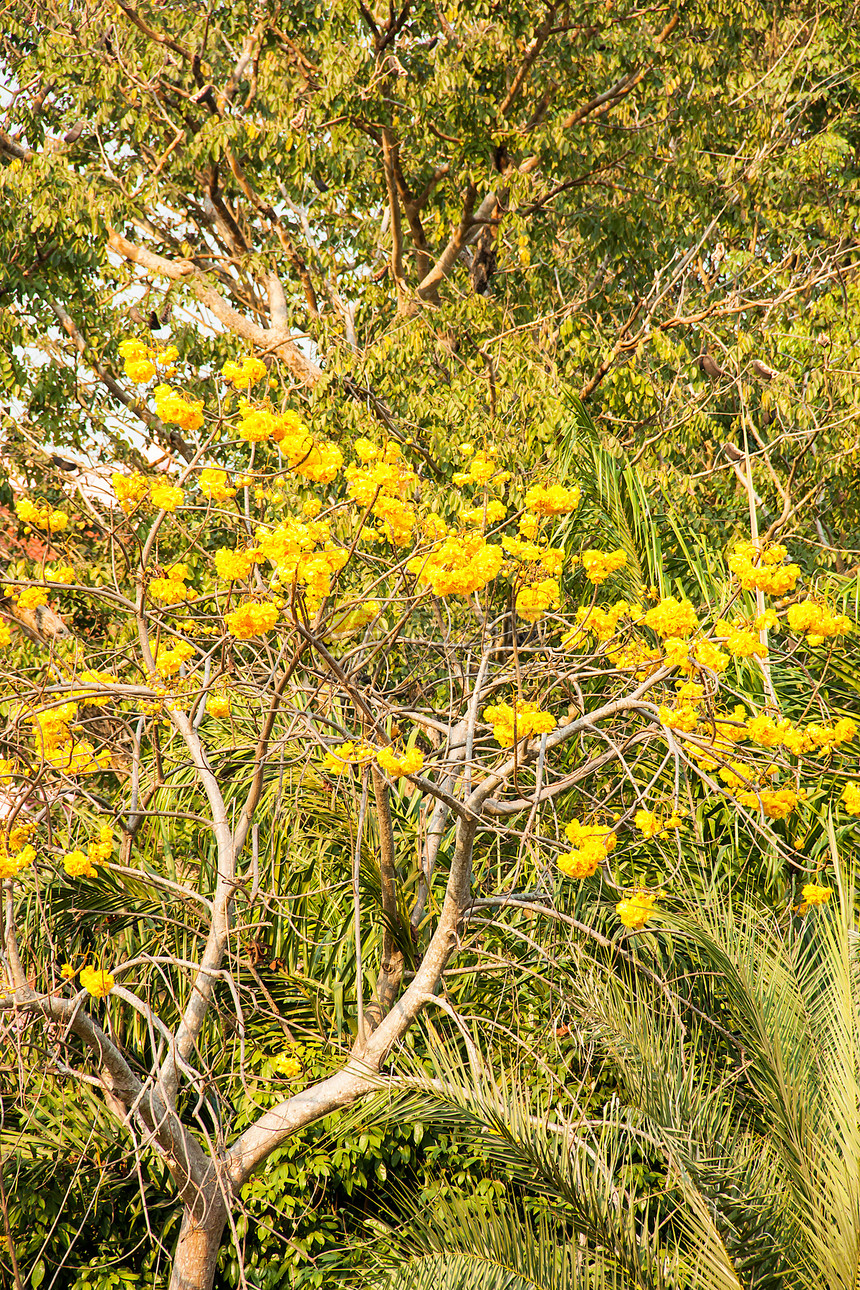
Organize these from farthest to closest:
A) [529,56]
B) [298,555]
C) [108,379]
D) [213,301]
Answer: [213,301] < [108,379] < [529,56] < [298,555]

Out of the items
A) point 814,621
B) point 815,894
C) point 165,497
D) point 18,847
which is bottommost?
point 815,894

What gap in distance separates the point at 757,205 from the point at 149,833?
6281mm

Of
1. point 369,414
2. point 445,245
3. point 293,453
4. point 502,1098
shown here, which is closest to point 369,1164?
point 502,1098

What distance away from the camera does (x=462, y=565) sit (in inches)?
108

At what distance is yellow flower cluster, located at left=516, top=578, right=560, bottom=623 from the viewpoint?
3.03 meters

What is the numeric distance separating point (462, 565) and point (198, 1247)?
2295mm

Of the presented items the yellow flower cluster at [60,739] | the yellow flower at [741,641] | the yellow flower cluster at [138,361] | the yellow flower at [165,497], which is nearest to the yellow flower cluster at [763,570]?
the yellow flower at [741,641]

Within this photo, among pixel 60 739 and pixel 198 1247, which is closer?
pixel 60 739

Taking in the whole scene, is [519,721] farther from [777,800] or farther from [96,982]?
[96,982]

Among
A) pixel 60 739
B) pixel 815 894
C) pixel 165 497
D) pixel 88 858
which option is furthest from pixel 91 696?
pixel 815 894

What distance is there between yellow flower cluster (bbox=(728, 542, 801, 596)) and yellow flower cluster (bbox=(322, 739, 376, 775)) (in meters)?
1.10

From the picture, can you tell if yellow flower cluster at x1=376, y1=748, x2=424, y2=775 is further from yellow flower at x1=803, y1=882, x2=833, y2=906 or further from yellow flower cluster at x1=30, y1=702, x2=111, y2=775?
yellow flower at x1=803, y1=882, x2=833, y2=906

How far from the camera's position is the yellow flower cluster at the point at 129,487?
304cm

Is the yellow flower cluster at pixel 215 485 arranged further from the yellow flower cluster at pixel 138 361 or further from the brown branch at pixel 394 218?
the brown branch at pixel 394 218
